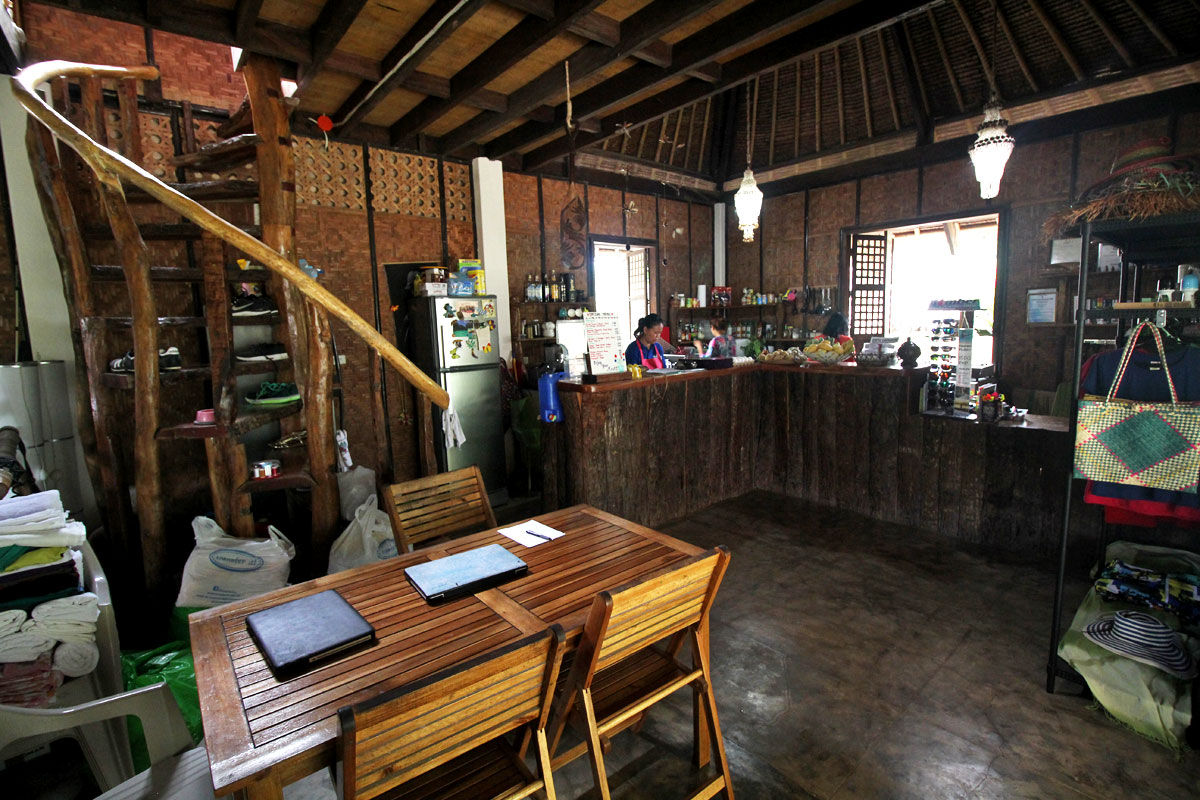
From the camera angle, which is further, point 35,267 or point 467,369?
point 467,369

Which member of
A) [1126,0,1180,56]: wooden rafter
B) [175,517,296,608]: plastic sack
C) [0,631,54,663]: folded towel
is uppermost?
[1126,0,1180,56]: wooden rafter

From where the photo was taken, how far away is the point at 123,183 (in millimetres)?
3500

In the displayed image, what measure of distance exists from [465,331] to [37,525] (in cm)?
371

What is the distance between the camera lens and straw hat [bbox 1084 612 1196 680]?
2.25 meters

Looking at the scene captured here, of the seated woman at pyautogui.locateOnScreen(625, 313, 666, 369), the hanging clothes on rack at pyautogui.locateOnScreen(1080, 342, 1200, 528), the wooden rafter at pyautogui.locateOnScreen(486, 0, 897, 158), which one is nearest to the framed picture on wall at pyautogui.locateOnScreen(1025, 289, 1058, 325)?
the hanging clothes on rack at pyautogui.locateOnScreen(1080, 342, 1200, 528)

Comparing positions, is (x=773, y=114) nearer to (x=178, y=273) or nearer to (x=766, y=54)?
(x=766, y=54)

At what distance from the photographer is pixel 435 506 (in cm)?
280

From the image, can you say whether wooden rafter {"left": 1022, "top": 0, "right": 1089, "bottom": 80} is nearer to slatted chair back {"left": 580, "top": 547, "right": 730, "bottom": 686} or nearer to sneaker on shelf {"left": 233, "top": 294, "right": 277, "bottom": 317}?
slatted chair back {"left": 580, "top": 547, "right": 730, "bottom": 686}

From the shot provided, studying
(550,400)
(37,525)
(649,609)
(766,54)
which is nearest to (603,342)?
(550,400)

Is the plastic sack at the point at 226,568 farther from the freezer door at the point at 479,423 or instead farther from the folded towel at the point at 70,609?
the freezer door at the point at 479,423

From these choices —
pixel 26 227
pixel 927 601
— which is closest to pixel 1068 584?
pixel 927 601

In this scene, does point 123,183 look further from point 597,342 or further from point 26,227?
point 597,342

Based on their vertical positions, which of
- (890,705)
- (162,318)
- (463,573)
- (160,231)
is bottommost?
(890,705)

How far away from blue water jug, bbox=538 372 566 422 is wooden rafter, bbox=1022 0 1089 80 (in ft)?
18.3
